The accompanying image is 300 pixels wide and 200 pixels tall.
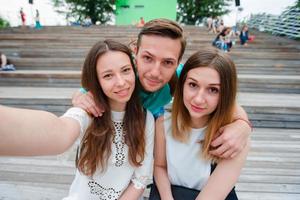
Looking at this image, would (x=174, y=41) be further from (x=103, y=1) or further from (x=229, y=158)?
(x=103, y=1)

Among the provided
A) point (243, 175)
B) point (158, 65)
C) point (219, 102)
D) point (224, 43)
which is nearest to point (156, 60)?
point (158, 65)

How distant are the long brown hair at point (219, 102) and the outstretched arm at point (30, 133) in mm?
643

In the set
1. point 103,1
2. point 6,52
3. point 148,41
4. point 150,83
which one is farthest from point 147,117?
point 103,1

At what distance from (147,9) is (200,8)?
7.92 metres

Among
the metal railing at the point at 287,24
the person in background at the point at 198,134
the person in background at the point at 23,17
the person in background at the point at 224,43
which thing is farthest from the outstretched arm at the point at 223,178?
the person in background at the point at 23,17

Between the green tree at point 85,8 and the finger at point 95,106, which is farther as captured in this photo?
the green tree at point 85,8

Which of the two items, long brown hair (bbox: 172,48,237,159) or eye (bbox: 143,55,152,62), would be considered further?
eye (bbox: 143,55,152,62)

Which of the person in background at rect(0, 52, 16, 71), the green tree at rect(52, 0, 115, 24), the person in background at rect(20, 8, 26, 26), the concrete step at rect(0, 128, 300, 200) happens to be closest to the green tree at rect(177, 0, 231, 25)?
the green tree at rect(52, 0, 115, 24)

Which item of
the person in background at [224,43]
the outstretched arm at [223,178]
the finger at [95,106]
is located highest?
the finger at [95,106]

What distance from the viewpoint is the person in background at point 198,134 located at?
44.4 inches

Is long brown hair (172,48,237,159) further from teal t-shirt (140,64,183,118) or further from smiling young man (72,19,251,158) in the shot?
teal t-shirt (140,64,183,118)

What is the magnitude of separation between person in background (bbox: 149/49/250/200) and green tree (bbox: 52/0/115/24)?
21800 millimetres

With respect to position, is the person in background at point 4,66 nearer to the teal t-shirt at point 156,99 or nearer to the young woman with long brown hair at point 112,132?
the young woman with long brown hair at point 112,132

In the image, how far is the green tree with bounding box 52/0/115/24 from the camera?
21062mm
